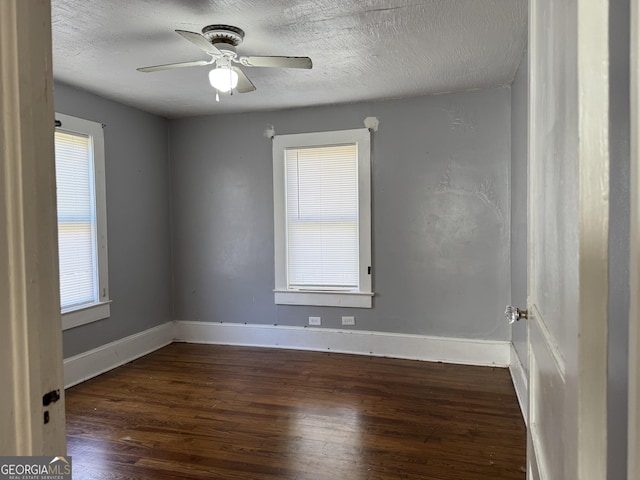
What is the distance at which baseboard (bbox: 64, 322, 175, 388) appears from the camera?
343 centimetres

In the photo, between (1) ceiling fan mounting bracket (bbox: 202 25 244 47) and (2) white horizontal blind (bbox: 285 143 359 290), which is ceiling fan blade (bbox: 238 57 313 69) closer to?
(1) ceiling fan mounting bracket (bbox: 202 25 244 47)

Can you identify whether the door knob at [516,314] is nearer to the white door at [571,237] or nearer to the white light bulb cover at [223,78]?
the white door at [571,237]

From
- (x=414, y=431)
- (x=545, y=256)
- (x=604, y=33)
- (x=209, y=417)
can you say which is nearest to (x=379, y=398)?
(x=414, y=431)

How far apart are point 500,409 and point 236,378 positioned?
6.81 feet

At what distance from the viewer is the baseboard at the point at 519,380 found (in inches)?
107

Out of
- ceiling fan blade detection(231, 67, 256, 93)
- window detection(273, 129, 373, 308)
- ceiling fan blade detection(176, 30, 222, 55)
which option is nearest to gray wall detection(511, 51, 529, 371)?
window detection(273, 129, 373, 308)

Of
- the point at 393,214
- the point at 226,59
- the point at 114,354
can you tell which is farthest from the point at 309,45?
the point at 114,354

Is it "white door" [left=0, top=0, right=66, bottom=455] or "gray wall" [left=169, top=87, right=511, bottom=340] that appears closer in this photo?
"white door" [left=0, top=0, right=66, bottom=455]

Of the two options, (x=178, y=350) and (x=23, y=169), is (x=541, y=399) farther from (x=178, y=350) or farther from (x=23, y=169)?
(x=178, y=350)

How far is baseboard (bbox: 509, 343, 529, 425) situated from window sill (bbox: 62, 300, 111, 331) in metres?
3.44

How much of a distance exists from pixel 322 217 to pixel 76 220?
2.18 metres

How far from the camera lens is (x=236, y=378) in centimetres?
351

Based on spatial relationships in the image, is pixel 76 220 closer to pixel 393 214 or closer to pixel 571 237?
pixel 393 214

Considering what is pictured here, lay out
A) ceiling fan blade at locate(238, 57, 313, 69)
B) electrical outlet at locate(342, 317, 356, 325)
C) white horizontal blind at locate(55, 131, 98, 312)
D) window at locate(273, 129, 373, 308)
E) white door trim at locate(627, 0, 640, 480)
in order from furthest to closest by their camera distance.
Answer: electrical outlet at locate(342, 317, 356, 325), window at locate(273, 129, 373, 308), white horizontal blind at locate(55, 131, 98, 312), ceiling fan blade at locate(238, 57, 313, 69), white door trim at locate(627, 0, 640, 480)
